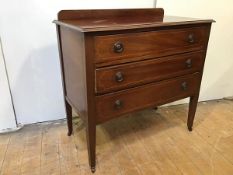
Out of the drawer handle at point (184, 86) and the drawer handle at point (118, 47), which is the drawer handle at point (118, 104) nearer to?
the drawer handle at point (118, 47)

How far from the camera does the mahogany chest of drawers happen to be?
3.61 ft

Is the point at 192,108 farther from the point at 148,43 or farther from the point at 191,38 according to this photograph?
the point at 148,43

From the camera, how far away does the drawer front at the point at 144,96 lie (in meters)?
1.23

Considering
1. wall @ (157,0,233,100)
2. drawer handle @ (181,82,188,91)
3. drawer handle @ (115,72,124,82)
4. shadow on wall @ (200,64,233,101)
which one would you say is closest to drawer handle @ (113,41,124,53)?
drawer handle @ (115,72,124,82)

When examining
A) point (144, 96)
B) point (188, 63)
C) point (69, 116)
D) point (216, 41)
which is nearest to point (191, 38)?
point (188, 63)

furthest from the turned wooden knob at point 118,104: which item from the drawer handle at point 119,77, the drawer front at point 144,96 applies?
the drawer handle at point 119,77

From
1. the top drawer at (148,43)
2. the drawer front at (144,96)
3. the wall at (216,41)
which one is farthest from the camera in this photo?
the wall at (216,41)

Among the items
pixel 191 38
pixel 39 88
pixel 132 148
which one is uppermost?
pixel 191 38

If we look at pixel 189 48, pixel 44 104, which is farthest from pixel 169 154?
pixel 44 104

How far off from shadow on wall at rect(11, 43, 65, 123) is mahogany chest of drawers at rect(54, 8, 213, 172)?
0.94 ft

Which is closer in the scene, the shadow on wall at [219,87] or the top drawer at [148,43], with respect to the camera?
the top drawer at [148,43]

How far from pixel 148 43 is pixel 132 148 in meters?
0.77

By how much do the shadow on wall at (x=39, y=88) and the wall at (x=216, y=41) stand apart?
952mm

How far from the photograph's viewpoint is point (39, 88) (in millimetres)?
1739
